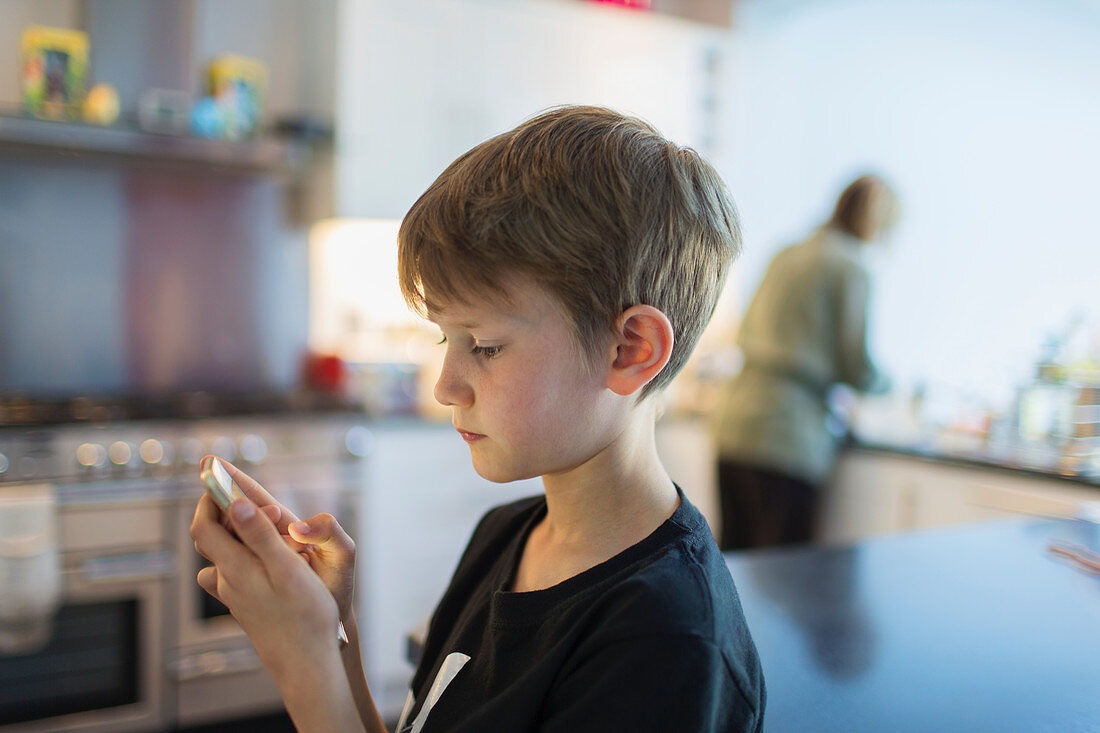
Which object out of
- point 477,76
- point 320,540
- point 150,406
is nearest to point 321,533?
point 320,540

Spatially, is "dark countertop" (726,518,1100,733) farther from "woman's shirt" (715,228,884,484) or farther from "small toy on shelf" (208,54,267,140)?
"small toy on shelf" (208,54,267,140)

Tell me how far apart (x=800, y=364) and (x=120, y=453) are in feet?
6.02

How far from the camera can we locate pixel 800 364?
257 centimetres

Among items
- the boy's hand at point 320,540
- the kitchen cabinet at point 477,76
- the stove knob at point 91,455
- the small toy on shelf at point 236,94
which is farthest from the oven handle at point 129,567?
the boy's hand at point 320,540

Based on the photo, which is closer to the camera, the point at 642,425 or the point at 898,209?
the point at 642,425

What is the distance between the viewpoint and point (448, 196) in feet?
2.02

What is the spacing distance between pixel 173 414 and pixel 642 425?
1.95 metres

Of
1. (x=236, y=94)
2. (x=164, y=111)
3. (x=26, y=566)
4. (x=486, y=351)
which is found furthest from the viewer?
(x=236, y=94)

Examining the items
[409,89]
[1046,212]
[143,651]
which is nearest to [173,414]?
[143,651]

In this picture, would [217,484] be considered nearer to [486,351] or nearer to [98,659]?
[486,351]

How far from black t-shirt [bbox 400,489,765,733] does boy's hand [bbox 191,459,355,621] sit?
11cm

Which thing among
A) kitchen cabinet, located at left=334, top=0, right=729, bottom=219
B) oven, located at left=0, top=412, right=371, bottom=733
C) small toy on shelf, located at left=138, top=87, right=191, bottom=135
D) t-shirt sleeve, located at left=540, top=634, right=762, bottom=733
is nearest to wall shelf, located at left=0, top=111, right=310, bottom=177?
small toy on shelf, located at left=138, top=87, right=191, bottom=135

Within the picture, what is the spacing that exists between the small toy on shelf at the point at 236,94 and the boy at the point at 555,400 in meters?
2.28

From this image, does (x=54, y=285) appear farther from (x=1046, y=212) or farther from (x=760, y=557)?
(x=1046, y=212)
